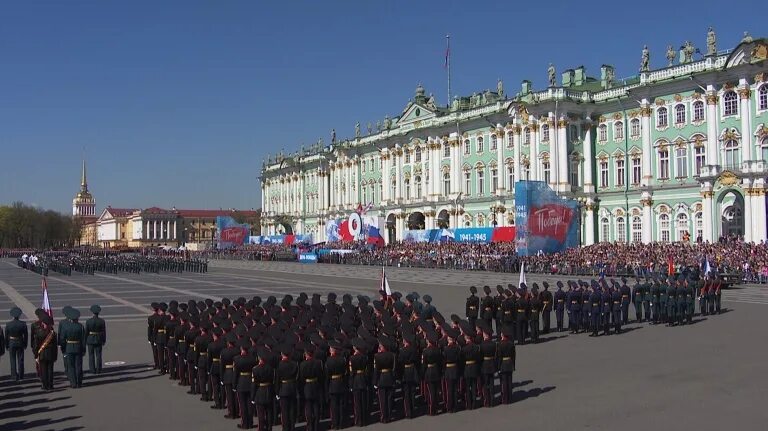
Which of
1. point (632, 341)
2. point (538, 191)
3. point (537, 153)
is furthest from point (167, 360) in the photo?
point (537, 153)

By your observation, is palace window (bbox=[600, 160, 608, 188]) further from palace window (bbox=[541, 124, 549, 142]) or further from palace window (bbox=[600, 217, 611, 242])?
palace window (bbox=[541, 124, 549, 142])

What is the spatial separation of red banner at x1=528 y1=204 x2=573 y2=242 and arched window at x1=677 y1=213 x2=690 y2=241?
10261 mm

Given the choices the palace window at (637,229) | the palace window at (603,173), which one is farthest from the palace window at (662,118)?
the palace window at (637,229)

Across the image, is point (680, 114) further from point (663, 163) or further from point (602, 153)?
point (602, 153)

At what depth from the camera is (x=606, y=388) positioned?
1232 cm

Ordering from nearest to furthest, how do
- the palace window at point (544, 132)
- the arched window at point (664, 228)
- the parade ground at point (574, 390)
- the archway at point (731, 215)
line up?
1. the parade ground at point (574, 390)
2. the archway at point (731, 215)
3. the arched window at point (664, 228)
4. the palace window at point (544, 132)

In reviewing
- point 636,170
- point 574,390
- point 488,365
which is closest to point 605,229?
point 636,170

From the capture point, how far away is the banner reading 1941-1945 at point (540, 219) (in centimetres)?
3772

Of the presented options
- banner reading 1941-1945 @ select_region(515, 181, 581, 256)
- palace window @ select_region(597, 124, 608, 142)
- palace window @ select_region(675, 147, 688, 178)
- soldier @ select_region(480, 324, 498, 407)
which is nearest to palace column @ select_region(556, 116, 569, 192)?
palace window @ select_region(597, 124, 608, 142)

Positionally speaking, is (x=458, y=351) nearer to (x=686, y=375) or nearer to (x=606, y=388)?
(x=606, y=388)

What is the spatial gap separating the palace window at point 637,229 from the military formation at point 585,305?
27022 millimetres

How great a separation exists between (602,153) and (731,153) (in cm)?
1061

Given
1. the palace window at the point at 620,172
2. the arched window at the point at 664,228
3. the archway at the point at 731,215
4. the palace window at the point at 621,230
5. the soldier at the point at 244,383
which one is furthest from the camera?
the palace window at the point at 620,172

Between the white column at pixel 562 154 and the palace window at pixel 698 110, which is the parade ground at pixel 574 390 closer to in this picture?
the palace window at pixel 698 110
